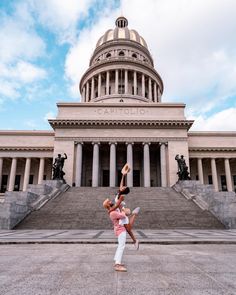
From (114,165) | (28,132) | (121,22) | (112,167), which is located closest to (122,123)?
(114,165)

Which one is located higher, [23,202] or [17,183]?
[17,183]

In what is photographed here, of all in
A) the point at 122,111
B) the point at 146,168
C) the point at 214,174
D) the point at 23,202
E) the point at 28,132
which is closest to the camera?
the point at 23,202

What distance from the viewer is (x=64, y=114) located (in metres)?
37.3

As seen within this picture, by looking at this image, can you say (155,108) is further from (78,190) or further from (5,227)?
(5,227)

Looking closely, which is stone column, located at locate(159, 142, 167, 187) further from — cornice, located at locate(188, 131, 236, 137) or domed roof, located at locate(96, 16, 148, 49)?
domed roof, located at locate(96, 16, 148, 49)

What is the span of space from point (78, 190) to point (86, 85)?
36.6m

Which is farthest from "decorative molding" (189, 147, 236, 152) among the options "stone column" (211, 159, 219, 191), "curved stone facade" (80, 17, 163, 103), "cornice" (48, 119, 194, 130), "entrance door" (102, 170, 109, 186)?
"curved stone facade" (80, 17, 163, 103)

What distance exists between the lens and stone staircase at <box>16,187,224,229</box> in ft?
49.2

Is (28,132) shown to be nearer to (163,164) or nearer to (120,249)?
(163,164)

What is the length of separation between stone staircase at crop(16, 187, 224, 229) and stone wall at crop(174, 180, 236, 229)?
50 cm

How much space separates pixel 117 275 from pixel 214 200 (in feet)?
51.4

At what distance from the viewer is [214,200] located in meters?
17.4

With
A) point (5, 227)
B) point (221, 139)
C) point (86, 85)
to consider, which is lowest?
point (5, 227)

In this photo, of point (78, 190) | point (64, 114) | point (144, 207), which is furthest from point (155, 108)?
point (144, 207)
